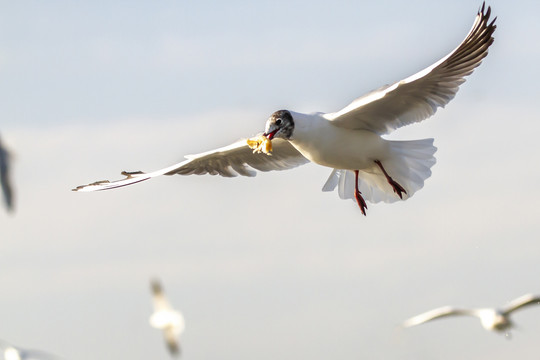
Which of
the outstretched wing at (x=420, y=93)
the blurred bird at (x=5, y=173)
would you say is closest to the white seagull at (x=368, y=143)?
the outstretched wing at (x=420, y=93)

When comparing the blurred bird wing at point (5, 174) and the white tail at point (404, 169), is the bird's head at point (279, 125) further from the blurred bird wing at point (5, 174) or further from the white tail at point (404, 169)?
the blurred bird wing at point (5, 174)

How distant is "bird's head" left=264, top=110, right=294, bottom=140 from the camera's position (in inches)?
268

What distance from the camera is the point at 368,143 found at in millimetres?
7402

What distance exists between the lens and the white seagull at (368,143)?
685 cm

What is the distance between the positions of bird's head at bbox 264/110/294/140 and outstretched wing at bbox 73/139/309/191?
122 centimetres

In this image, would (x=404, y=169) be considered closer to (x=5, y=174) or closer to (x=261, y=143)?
(x=261, y=143)

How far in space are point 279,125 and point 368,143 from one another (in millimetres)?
903

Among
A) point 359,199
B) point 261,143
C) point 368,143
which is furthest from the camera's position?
point 359,199

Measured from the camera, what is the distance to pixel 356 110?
710 cm

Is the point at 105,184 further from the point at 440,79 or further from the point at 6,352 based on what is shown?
the point at 440,79

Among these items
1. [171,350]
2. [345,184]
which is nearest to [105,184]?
[345,184]

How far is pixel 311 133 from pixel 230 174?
161 cm

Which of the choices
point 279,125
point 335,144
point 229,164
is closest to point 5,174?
point 279,125

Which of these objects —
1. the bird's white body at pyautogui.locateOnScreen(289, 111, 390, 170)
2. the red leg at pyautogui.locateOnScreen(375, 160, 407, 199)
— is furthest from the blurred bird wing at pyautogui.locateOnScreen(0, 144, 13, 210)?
the red leg at pyautogui.locateOnScreen(375, 160, 407, 199)
